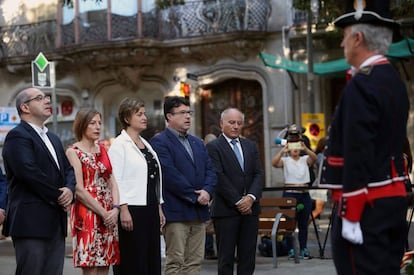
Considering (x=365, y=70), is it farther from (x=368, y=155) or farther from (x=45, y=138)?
(x=45, y=138)

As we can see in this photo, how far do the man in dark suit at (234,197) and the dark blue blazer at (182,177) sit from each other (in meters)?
0.43

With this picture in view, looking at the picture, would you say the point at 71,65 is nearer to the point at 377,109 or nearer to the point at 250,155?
the point at 250,155

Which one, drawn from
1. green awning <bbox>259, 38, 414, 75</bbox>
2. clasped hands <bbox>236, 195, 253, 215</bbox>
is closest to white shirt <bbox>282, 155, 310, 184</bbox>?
clasped hands <bbox>236, 195, 253, 215</bbox>

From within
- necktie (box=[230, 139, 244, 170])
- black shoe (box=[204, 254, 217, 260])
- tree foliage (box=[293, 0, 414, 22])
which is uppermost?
tree foliage (box=[293, 0, 414, 22])

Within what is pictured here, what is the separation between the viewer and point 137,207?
7.07 m

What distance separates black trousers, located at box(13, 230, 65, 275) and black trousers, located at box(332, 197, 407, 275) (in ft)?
9.61

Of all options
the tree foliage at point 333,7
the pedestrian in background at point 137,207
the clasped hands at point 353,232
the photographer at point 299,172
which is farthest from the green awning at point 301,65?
the clasped hands at point 353,232

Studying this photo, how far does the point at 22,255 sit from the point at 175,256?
64.2 inches

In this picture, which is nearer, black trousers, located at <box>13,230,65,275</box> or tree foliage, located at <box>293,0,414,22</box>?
black trousers, located at <box>13,230,65,275</box>

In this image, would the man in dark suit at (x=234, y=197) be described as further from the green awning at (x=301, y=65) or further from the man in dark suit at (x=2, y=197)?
the green awning at (x=301, y=65)

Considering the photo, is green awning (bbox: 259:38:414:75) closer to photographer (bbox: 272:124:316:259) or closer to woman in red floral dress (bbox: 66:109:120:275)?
photographer (bbox: 272:124:316:259)

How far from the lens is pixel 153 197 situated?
7180 mm

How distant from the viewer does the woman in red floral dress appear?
22.9ft

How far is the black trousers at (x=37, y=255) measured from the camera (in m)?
6.26
